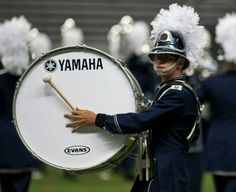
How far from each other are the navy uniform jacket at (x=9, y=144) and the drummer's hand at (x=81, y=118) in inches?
60.8

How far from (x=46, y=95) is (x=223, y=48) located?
2314mm

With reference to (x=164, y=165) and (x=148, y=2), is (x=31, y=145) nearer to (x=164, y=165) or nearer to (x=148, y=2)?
(x=164, y=165)

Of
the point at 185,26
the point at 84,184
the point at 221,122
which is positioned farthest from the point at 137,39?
the point at 185,26

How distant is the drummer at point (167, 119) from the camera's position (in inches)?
196

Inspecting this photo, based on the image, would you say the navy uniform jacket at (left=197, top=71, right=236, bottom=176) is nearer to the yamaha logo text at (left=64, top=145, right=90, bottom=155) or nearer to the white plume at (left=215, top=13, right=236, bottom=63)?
the white plume at (left=215, top=13, right=236, bottom=63)

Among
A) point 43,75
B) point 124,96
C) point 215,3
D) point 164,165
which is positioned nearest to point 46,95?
point 43,75

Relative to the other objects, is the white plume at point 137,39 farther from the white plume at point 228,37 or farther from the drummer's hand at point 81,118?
the drummer's hand at point 81,118

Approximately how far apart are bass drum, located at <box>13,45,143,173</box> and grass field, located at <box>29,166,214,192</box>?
4.84 meters

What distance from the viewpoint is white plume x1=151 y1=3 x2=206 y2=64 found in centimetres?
525

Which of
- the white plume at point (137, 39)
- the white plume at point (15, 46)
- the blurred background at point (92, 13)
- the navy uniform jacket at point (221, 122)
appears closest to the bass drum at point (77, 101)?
the white plume at point (15, 46)

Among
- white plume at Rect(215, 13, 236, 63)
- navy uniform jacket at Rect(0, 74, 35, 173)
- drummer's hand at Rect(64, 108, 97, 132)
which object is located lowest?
navy uniform jacket at Rect(0, 74, 35, 173)

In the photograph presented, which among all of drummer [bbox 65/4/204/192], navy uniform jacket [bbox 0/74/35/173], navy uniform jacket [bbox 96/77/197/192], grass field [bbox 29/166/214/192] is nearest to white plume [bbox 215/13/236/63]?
navy uniform jacket [bbox 0/74/35/173]

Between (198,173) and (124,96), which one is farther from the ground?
(124,96)

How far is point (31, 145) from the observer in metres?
5.25
